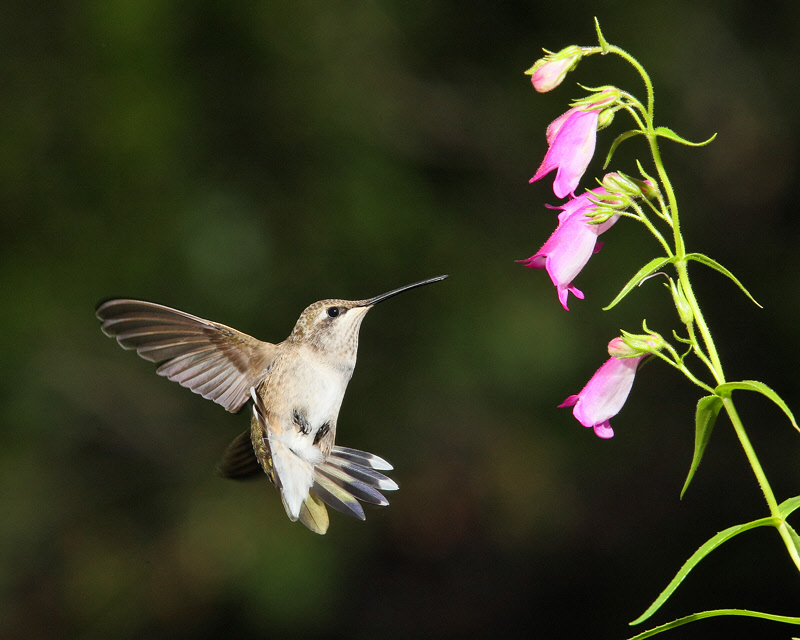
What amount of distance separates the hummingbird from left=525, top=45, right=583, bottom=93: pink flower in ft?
1.78

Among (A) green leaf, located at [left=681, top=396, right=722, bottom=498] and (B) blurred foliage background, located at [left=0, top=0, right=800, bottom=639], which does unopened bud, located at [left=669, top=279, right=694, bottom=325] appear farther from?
(B) blurred foliage background, located at [left=0, top=0, right=800, bottom=639]

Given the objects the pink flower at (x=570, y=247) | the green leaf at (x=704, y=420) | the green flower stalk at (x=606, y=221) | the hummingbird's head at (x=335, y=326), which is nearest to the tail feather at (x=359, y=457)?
the hummingbird's head at (x=335, y=326)

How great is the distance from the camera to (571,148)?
4.37ft

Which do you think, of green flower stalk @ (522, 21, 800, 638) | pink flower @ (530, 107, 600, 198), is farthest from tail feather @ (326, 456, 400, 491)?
pink flower @ (530, 107, 600, 198)

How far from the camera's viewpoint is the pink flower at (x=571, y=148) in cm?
131

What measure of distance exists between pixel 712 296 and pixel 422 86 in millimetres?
2049

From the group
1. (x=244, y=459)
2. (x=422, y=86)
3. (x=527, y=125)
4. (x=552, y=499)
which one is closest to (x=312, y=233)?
(x=422, y=86)

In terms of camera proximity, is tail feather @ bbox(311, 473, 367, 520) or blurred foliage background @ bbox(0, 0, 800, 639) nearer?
tail feather @ bbox(311, 473, 367, 520)

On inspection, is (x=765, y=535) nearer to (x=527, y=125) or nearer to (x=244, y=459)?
(x=527, y=125)

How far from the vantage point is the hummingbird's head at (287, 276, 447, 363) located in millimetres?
1799

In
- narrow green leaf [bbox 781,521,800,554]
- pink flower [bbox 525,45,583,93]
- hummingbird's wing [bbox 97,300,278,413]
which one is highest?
pink flower [bbox 525,45,583,93]

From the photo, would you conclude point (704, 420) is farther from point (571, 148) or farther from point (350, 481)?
point (350, 481)

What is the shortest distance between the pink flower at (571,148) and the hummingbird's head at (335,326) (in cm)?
52

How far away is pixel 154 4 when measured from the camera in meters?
4.64
